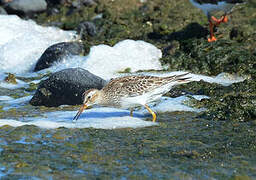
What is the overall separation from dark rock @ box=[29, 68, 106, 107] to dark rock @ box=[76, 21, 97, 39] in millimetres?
5329

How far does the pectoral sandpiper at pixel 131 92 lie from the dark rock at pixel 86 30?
7257mm

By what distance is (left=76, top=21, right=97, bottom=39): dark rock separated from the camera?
15.1 m

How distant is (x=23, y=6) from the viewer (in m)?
16.8

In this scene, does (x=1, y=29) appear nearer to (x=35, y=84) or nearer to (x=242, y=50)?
(x=35, y=84)

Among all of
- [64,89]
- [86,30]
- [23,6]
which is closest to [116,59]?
[86,30]

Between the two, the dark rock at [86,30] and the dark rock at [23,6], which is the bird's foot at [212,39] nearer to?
the dark rock at [86,30]

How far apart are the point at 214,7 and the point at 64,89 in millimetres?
6056

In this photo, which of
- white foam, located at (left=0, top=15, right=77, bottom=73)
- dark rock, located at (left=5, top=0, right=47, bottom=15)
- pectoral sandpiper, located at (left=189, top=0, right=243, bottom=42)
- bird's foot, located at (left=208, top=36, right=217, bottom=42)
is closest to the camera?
bird's foot, located at (left=208, top=36, right=217, bottom=42)

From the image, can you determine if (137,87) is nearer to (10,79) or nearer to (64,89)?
(64,89)

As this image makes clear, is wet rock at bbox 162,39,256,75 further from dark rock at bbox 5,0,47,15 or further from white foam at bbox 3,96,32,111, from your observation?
dark rock at bbox 5,0,47,15

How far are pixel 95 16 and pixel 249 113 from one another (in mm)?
9915

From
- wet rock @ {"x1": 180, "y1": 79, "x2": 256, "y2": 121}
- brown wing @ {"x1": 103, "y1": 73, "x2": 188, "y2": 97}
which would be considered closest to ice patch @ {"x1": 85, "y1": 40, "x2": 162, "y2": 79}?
wet rock @ {"x1": 180, "y1": 79, "x2": 256, "y2": 121}

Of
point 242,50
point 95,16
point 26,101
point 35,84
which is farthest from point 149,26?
point 26,101

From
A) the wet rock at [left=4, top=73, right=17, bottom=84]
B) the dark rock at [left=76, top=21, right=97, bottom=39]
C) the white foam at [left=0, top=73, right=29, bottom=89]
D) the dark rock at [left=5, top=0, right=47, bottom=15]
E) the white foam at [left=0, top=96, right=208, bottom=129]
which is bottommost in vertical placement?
the white foam at [left=0, top=73, right=29, bottom=89]
